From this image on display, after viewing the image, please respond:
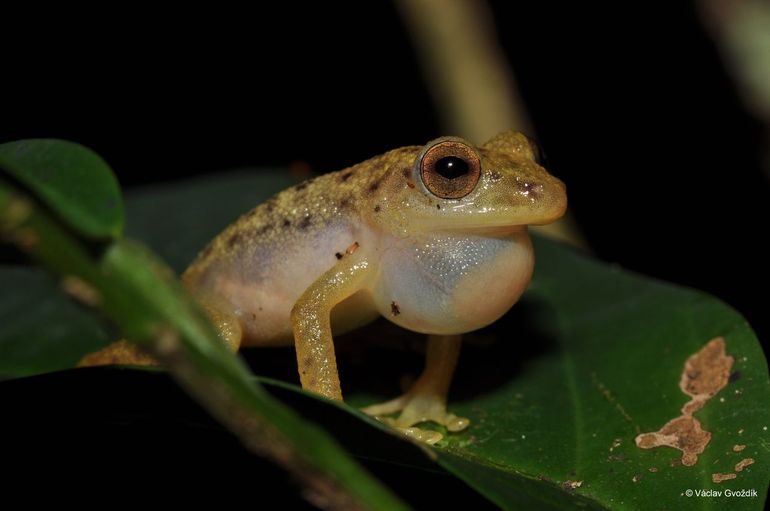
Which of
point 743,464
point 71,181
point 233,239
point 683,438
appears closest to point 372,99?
point 233,239

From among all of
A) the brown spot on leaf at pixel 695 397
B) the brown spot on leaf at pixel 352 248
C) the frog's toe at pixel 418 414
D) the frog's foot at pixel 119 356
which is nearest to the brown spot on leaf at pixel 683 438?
the brown spot on leaf at pixel 695 397

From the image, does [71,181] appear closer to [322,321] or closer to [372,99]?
[322,321]

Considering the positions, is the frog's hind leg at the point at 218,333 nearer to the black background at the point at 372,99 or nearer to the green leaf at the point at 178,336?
the green leaf at the point at 178,336

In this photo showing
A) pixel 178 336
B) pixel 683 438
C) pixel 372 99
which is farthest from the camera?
pixel 372 99

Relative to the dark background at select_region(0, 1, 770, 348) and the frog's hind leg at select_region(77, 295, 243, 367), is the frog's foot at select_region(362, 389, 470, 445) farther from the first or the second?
the dark background at select_region(0, 1, 770, 348)

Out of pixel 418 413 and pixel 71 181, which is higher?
pixel 71 181

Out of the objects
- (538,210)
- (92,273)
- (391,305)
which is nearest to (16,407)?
(92,273)
